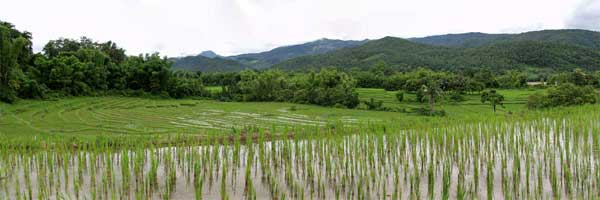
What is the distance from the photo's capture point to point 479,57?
298 feet

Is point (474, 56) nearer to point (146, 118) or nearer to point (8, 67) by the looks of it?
point (146, 118)

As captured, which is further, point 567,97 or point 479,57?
point 479,57

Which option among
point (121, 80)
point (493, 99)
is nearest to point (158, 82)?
point (121, 80)

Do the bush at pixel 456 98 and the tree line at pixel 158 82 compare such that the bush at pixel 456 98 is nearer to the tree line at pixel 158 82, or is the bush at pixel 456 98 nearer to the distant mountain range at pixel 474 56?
the tree line at pixel 158 82

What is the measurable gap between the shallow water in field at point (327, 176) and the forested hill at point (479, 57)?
78665 millimetres

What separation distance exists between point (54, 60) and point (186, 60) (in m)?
104

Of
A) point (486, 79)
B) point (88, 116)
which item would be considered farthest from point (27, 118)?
A: point (486, 79)

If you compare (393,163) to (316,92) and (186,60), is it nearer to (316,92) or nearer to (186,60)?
(316,92)

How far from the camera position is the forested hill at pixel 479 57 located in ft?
275

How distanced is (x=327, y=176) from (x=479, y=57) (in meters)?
93.7

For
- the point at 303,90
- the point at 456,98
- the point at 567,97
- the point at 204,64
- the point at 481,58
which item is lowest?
the point at 456,98

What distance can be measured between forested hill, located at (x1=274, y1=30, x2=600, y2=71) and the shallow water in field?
258 ft

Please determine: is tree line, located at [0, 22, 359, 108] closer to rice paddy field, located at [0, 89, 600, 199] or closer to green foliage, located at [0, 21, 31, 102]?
green foliage, located at [0, 21, 31, 102]

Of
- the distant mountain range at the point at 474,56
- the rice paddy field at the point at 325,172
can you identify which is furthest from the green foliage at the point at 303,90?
the distant mountain range at the point at 474,56
